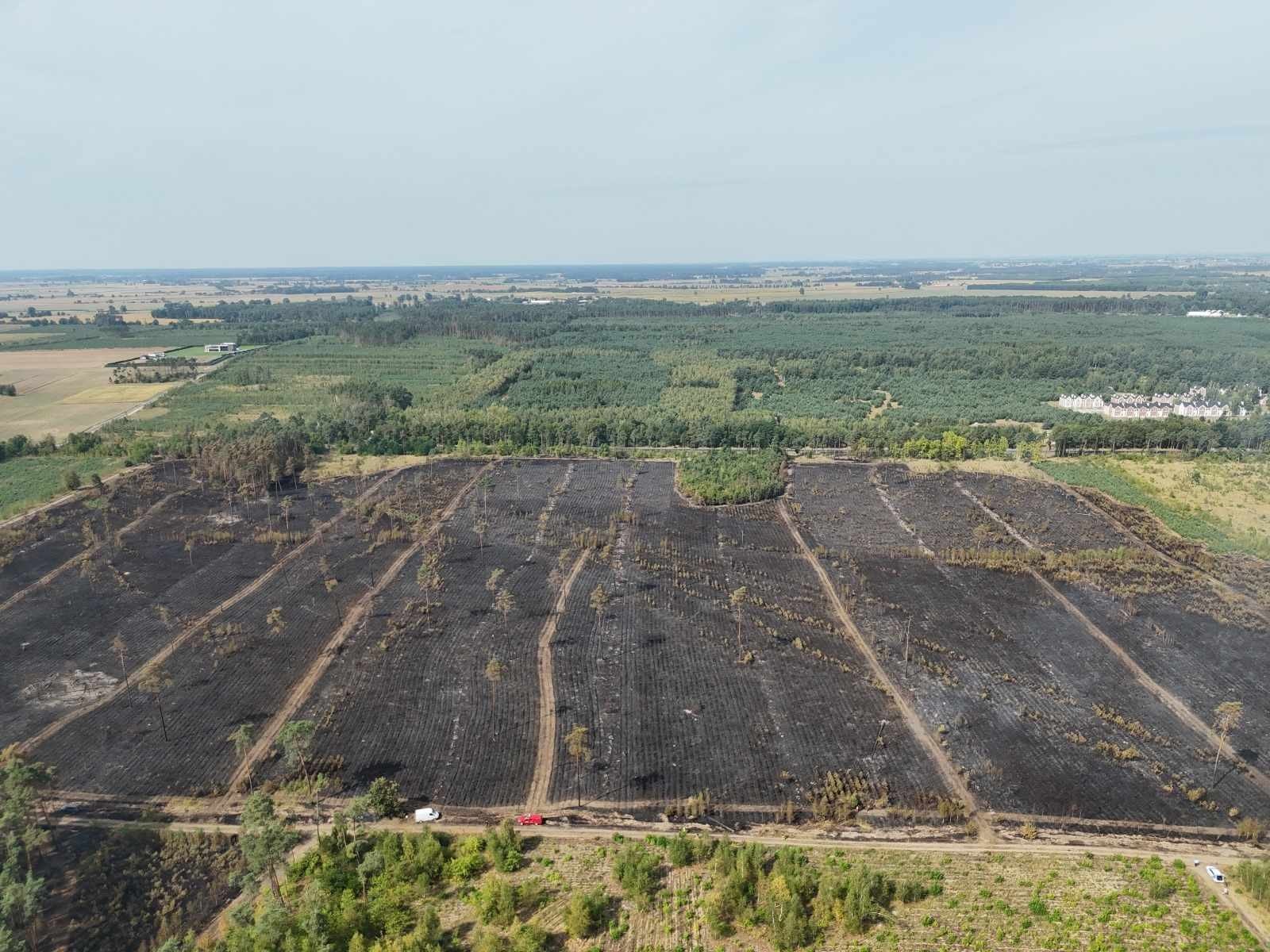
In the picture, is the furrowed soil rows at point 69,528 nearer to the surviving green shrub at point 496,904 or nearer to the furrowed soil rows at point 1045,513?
the surviving green shrub at point 496,904

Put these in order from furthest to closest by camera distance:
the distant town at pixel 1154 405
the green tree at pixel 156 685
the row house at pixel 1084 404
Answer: the row house at pixel 1084 404 → the distant town at pixel 1154 405 → the green tree at pixel 156 685

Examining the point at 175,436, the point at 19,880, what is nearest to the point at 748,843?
the point at 19,880

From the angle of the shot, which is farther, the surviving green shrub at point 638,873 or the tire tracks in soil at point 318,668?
the tire tracks in soil at point 318,668

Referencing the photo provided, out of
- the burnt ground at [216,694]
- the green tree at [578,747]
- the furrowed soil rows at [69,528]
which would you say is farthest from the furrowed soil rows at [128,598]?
the green tree at [578,747]

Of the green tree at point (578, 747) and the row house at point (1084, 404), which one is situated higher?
the row house at point (1084, 404)

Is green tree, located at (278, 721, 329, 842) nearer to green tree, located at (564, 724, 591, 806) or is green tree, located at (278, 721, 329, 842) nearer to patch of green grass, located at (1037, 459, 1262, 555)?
green tree, located at (564, 724, 591, 806)

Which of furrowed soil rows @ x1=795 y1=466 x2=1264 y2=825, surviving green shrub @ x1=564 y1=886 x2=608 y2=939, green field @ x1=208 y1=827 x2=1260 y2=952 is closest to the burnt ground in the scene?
green field @ x1=208 y1=827 x2=1260 y2=952

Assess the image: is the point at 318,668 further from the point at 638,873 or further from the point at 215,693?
the point at 638,873
